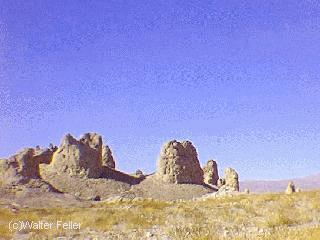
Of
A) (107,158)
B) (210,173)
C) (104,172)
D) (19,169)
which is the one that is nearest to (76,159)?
(104,172)

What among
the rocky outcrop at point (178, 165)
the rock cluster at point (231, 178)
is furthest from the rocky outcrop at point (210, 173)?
the rock cluster at point (231, 178)

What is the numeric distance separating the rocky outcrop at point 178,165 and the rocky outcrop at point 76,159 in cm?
1150

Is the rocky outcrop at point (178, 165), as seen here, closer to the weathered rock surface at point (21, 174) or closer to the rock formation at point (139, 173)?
the rock formation at point (139, 173)

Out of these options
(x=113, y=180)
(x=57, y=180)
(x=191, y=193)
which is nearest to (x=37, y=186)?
(x=57, y=180)

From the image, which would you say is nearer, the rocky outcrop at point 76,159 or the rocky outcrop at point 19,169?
the rocky outcrop at point 19,169

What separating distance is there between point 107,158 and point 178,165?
650 inches

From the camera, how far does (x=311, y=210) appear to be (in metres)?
19.7

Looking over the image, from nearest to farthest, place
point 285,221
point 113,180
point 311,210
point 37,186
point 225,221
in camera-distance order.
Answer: point 285,221 → point 225,221 → point 311,210 → point 37,186 → point 113,180

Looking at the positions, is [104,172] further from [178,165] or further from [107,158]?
[178,165]

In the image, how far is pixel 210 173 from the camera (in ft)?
280

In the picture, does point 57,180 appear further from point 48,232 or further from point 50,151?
point 48,232

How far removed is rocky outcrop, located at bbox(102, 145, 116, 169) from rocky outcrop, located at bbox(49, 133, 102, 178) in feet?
27.5

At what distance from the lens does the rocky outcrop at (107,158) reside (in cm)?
8678

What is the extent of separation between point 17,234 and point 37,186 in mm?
46853
